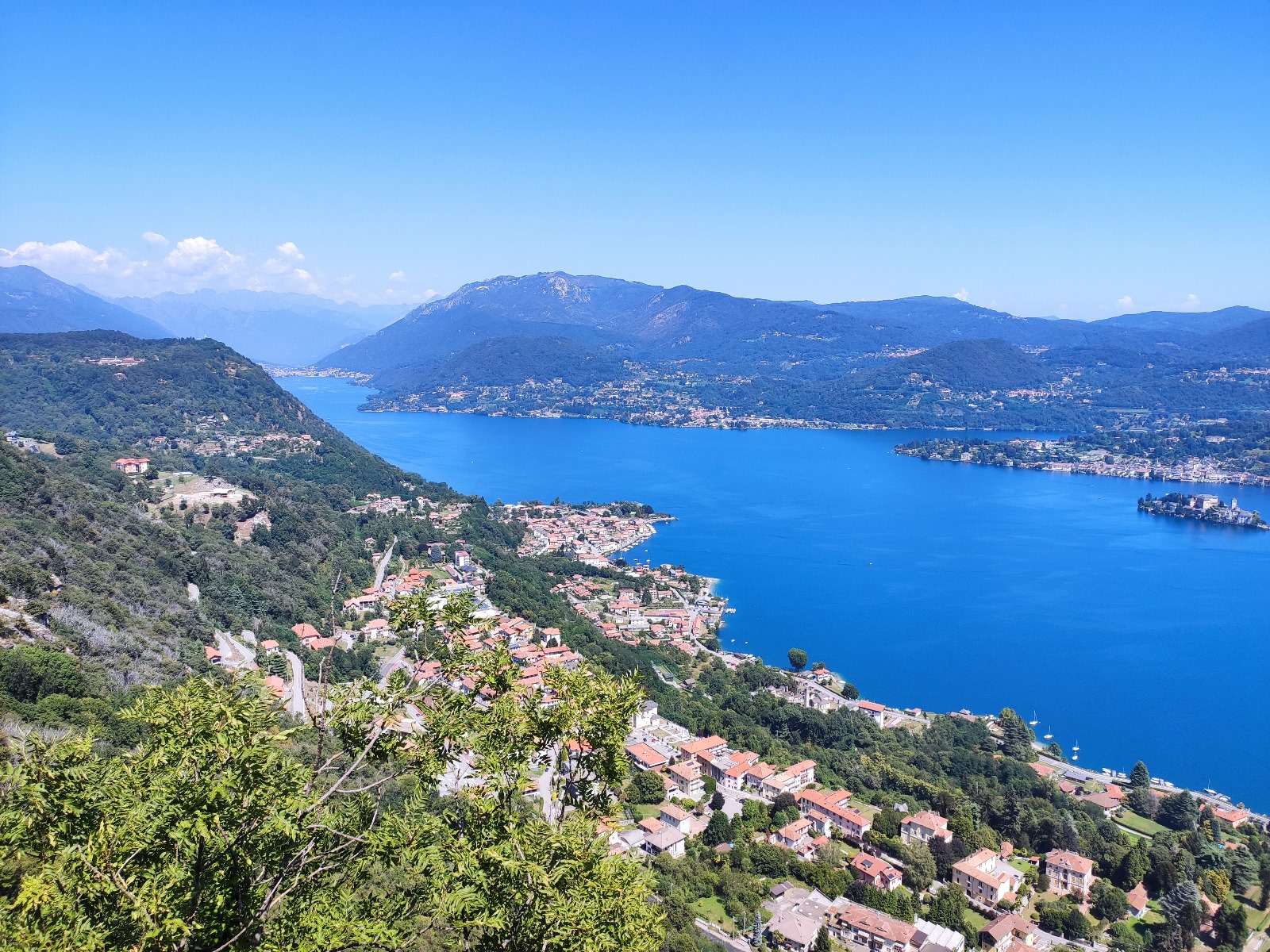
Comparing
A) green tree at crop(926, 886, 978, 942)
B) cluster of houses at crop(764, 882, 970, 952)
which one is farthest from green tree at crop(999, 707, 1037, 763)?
green tree at crop(926, 886, 978, 942)

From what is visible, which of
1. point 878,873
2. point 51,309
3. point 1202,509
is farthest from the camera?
point 51,309

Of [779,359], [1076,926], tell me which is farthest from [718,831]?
[779,359]

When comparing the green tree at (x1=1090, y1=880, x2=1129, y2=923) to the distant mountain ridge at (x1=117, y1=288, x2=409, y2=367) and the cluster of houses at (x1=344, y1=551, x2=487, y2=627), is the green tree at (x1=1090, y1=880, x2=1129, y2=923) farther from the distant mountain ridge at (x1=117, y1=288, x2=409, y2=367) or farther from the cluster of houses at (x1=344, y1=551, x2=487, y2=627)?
the distant mountain ridge at (x1=117, y1=288, x2=409, y2=367)

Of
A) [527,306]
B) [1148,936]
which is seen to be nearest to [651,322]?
[527,306]

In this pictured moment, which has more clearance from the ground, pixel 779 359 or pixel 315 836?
pixel 779 359

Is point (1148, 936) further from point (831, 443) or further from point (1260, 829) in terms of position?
point (831, 443)

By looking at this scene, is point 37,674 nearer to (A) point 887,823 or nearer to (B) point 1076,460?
(A) point 887,823
